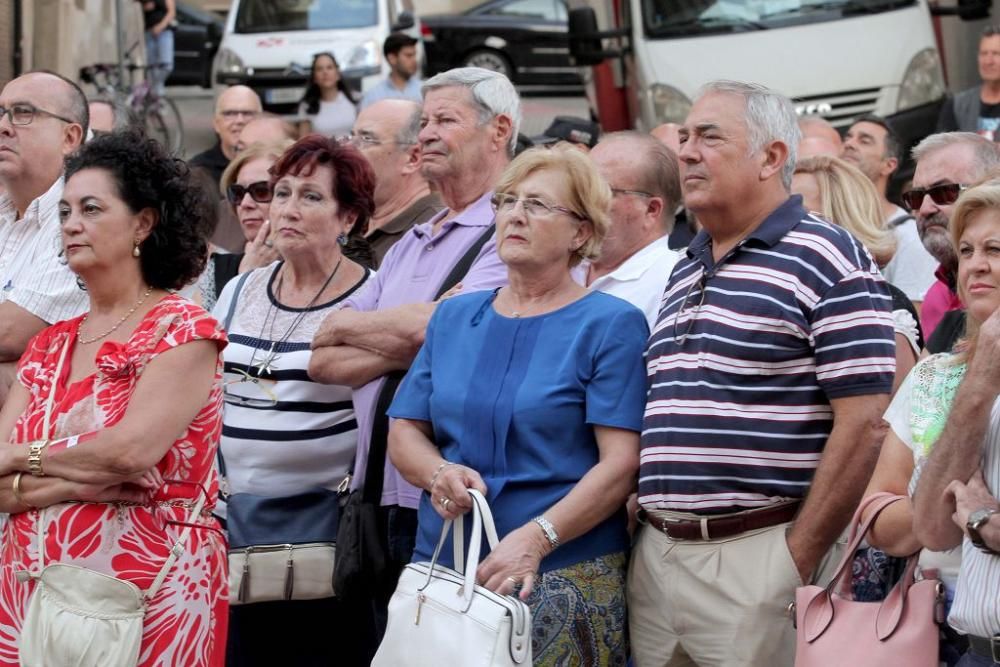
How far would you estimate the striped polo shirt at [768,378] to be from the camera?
14.2 ft

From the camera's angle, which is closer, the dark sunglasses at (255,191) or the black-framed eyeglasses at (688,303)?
the black-framed eyeglasses at (688,303)

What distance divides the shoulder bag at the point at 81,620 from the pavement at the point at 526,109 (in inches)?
628

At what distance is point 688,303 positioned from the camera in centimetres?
457

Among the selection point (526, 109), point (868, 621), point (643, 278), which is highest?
point (643, 278)

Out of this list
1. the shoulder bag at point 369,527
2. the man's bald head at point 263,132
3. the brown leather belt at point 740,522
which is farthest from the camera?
the man's bald head at point 263,132

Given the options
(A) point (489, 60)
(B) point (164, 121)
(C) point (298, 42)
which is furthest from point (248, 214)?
(A) point (489, 60)

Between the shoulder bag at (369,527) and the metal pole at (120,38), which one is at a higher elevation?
the metal pole at (120,38)

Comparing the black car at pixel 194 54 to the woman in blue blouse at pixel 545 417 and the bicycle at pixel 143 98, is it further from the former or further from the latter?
the woman in blue blouse at pixel 545 417

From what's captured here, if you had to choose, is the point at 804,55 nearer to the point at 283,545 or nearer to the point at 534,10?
the point at 283,545

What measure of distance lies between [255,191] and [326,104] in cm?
802

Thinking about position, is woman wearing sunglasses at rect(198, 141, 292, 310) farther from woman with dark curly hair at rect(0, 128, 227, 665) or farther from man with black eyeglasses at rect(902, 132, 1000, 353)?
man with black eyeglasses at rect(902, 132, 1000, 353)

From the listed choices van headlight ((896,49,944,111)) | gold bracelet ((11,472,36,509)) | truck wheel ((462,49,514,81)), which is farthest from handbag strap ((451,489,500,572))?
truck wheel ((462,49,514,81))

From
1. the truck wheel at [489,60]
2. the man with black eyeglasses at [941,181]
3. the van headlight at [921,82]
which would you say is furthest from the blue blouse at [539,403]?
the truck wheel at [489,60]

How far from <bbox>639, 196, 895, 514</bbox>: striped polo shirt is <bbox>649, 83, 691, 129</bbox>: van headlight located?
25.5 ft
